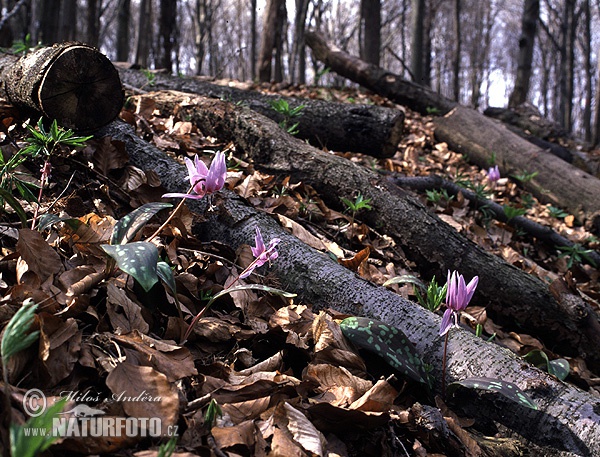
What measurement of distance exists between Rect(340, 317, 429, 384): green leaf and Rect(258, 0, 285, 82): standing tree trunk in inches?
296

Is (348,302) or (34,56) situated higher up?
(34,56)

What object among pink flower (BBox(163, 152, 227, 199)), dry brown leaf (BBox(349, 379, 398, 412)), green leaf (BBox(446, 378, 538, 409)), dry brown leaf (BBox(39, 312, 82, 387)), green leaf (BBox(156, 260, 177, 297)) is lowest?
green leaf (BBox(446, 378, 538, 409))

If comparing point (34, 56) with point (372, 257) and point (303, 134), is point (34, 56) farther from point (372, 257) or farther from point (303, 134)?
point (303, 134)

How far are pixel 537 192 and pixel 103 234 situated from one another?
4.74m

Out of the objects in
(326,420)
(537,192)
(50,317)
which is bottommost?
(537,192)

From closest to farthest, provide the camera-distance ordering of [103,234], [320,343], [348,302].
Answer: [320,343]
[103,234]
[348,302]

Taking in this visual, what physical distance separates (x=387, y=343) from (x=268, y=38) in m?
8.24

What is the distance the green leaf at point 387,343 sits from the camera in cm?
157

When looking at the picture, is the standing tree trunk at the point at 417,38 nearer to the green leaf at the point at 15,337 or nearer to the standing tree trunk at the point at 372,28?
the standing tree trunk at the point at 372,28

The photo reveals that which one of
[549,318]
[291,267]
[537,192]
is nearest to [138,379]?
[291,267]

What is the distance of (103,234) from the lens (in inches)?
67.3

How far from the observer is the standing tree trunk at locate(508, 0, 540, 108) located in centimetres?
882

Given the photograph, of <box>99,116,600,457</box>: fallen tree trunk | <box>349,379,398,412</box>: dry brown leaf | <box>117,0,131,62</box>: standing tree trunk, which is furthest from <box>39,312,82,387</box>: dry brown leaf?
<box>117,0,131,62</box>: standing tree trunk

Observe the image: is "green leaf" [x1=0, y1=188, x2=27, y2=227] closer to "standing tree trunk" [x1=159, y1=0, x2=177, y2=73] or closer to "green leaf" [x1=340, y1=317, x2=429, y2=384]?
"green leaf" [x1=340, y1=317, x2=429, y2=384]
